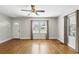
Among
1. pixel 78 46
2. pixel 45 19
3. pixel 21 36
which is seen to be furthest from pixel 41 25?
pixel 78 46

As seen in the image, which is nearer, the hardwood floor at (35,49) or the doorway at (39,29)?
the hardwood floor at (35,49)

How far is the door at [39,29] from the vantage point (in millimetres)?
12453

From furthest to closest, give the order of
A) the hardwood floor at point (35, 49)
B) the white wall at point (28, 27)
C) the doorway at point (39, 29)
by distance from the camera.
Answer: the doorway at point (39, 29), the white wall at point (28, 27), the hardwood floor at point (35, 49)

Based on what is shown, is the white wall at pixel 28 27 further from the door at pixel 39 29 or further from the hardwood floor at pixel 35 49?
the hardwood floor at pixel 35 49

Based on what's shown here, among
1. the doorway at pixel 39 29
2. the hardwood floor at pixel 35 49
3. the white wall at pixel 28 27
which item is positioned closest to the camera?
the hardwood floor at pixel 35 49

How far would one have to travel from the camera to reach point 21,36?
493 inches

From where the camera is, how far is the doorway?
12453mm

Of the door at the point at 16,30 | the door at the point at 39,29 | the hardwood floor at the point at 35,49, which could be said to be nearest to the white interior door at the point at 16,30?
the door at the point at 16,30

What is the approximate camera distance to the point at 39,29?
41.2 ft

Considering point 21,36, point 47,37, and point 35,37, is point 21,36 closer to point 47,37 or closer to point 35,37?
point 35,37

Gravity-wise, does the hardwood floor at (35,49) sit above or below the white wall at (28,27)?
below
